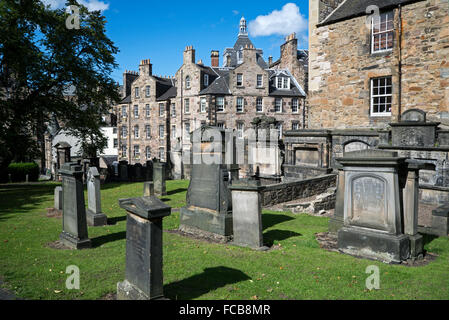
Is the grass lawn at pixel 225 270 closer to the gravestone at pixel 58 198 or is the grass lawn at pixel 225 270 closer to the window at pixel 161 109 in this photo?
the gravestone at pixel 58 198

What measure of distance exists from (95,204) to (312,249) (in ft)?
23.4

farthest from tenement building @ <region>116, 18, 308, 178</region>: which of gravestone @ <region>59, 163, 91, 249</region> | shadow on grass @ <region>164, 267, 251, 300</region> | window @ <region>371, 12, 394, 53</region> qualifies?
shadow on grass @ <region>164, 267, 251, 300</region>

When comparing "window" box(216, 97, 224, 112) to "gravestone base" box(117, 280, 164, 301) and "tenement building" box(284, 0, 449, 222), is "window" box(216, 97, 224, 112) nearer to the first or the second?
"tenement building" box(284, 0, 449, 222)

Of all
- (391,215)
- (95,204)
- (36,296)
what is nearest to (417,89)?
(391,215)

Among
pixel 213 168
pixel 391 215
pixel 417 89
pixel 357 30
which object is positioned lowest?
pixel 391 215

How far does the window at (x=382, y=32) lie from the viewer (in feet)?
57.4

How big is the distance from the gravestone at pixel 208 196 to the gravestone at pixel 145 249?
398cm

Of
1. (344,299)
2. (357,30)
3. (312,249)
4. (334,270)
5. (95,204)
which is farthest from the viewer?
(357,30)

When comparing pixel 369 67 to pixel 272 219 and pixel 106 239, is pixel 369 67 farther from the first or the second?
pixel 106 239

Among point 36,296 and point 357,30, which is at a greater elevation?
point 357,30

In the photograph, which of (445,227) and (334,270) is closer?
(334,270)

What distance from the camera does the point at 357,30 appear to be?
18.5 m

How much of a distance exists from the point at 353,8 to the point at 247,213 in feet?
56.9
